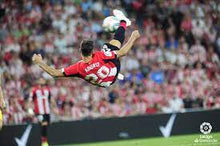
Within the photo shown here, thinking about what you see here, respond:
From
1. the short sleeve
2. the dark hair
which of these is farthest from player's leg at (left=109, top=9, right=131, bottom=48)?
the short sleeve

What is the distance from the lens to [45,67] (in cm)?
1289

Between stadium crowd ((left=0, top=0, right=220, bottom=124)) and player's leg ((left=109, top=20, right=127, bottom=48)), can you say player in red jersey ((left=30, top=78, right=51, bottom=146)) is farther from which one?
player's leg ((left=109, top=20, right=127, bottom=48))

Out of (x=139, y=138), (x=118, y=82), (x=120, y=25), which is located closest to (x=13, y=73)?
(x=118, y=82)

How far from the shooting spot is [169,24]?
24.5 m

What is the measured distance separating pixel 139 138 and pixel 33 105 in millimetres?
3044

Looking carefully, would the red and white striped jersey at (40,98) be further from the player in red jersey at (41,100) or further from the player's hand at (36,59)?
the player's hand at (36,59)

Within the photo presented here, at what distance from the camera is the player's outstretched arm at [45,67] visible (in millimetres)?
12781

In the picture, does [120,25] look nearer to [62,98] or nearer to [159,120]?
[159,120]

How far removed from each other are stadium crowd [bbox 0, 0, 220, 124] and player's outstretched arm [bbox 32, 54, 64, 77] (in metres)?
7.14

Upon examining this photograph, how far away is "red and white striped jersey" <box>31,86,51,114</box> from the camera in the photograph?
62.6ft

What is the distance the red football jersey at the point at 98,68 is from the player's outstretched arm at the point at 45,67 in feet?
0.54

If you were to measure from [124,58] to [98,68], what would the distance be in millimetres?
9439

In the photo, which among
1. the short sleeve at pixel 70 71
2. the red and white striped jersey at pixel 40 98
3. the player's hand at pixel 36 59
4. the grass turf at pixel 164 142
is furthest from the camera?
the red and white striped jersey at pixel 40 98

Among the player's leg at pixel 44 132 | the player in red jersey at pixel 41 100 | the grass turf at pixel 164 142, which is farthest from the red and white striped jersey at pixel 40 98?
the grass turf at pixel 164 142
